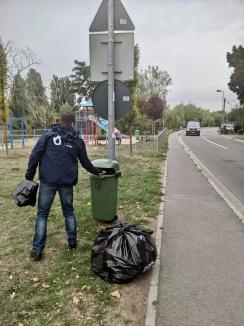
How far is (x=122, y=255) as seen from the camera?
14.2 feet

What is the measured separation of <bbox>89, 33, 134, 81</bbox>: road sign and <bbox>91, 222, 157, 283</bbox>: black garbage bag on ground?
2.50 m

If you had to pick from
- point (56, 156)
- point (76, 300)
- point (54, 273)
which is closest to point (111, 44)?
point (56, 156)

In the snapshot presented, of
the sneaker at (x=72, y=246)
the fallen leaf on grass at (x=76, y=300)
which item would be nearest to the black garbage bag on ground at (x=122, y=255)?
the fallen leaf on grass at (x=76, y=300)

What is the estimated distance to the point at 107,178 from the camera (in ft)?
20.2

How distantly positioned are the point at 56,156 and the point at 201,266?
6.94ft

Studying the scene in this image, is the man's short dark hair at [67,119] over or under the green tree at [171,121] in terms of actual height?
over

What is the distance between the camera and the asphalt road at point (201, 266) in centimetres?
378

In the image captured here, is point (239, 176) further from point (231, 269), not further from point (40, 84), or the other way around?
point (40, 84)

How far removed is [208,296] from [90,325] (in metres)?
1.24

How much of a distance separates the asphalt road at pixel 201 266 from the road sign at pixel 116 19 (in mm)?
3098

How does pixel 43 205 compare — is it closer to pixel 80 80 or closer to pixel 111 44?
pixel 111 44

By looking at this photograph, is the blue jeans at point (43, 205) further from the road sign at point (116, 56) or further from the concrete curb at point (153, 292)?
the road sign at point (116, 56)

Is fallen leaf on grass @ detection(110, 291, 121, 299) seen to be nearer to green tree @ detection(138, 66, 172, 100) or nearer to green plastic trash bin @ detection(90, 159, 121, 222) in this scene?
green plastic trash bin @ detection(90, 159, 121, 222)

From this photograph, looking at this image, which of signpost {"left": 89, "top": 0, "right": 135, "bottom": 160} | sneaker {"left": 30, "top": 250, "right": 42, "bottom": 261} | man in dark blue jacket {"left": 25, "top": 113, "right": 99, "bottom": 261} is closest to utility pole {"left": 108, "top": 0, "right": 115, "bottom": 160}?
signpost {"left": 89, "top": 0, "right": 135, "bottom": 160}
